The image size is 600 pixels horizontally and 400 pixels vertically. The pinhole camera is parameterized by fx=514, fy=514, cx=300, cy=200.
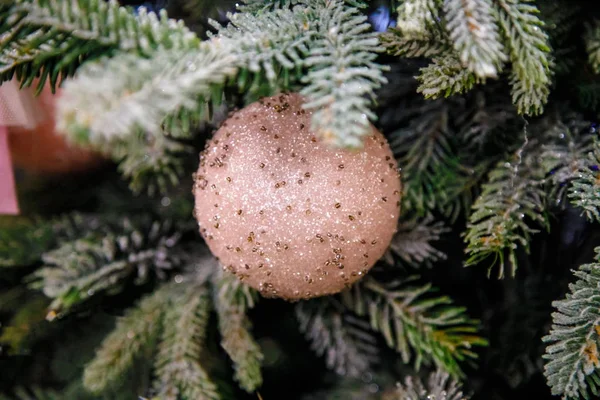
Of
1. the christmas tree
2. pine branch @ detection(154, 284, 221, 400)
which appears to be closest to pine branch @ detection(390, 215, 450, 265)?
the christmas tree

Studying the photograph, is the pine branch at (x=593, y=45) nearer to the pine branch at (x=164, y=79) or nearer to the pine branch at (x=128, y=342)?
the pine branch at (x=164, y=79)

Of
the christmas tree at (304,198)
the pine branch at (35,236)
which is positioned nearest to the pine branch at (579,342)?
the christmas tree at (304,198)

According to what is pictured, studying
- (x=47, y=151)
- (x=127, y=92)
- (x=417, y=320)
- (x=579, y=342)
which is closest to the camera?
(x=127, y=92)

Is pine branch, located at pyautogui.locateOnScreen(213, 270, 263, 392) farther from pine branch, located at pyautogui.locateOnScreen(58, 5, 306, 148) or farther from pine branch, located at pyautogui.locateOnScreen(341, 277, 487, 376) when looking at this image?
pine branch, located at pyautogui.locateOnScreen(58, 5, 306, 148)

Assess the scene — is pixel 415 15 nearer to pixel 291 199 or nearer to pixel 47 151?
pixel 291 199

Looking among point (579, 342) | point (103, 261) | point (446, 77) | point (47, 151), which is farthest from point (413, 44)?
point (47, 151)

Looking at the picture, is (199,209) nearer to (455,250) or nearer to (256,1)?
(256,1)
